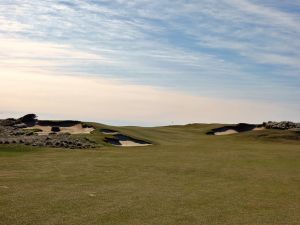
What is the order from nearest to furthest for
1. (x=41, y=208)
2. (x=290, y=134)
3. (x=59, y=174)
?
1. (x=41, y=208)
2. (x=59, y=174)
3. (x=290, y=134)

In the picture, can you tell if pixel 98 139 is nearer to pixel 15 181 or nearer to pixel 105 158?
pixel 105 158

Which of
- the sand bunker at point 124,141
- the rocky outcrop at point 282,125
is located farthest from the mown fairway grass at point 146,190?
the rocky outcrop at point 282,125

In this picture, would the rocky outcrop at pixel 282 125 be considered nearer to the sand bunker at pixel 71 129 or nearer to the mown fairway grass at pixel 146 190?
the sand bunker at pixel 71 129

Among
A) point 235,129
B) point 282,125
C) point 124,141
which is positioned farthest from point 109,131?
point 235,129

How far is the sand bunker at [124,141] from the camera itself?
4912cm

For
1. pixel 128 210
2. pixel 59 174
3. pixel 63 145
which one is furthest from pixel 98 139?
pixel 128 210

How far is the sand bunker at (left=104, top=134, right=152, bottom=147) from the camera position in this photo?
161 ft

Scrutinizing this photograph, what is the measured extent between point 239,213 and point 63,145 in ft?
88.6

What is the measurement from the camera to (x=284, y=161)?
32.5 m

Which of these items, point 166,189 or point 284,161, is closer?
point 166,189

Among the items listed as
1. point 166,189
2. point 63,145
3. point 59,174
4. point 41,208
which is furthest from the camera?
point 63,145

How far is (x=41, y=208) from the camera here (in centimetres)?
1522

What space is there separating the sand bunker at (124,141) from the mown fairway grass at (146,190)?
15.1 m

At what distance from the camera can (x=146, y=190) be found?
19.4 meters
